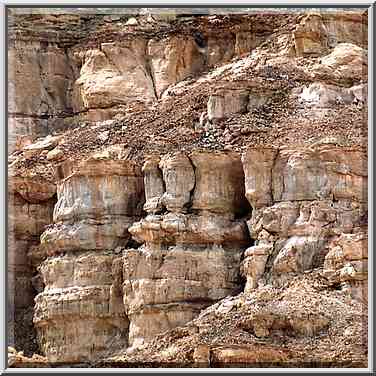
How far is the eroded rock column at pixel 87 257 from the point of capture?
34.1m

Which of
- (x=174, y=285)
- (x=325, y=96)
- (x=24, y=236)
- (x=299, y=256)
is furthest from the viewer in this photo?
(x=24, y=236)

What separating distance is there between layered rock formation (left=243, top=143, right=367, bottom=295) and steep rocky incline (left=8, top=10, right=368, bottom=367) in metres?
0.03

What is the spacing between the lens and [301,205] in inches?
1289

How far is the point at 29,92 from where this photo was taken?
3909 cm

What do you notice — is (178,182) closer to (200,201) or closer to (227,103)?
(200,201)

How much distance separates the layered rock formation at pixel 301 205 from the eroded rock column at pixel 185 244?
575mm

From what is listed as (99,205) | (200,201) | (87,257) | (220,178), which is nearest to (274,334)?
(200,201)

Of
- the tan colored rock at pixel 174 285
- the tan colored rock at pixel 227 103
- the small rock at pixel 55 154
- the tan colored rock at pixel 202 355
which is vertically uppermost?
the tan colored rock at pixel 227 103

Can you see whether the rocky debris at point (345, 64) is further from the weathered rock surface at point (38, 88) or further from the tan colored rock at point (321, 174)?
the weathered rock surface at point (38, 88)

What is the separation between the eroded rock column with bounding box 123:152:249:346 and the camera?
1300 inches

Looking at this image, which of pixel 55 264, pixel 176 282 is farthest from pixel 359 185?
pixel 55 264

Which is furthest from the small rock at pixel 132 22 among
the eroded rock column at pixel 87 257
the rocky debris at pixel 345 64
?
the rocky debris at pixel 345 64

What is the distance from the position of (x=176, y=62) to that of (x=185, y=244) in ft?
19.1

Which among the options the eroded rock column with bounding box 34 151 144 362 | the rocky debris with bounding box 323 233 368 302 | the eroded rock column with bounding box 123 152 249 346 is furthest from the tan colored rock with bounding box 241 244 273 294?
the eroded rock column with bounding box 34 151 144 362
